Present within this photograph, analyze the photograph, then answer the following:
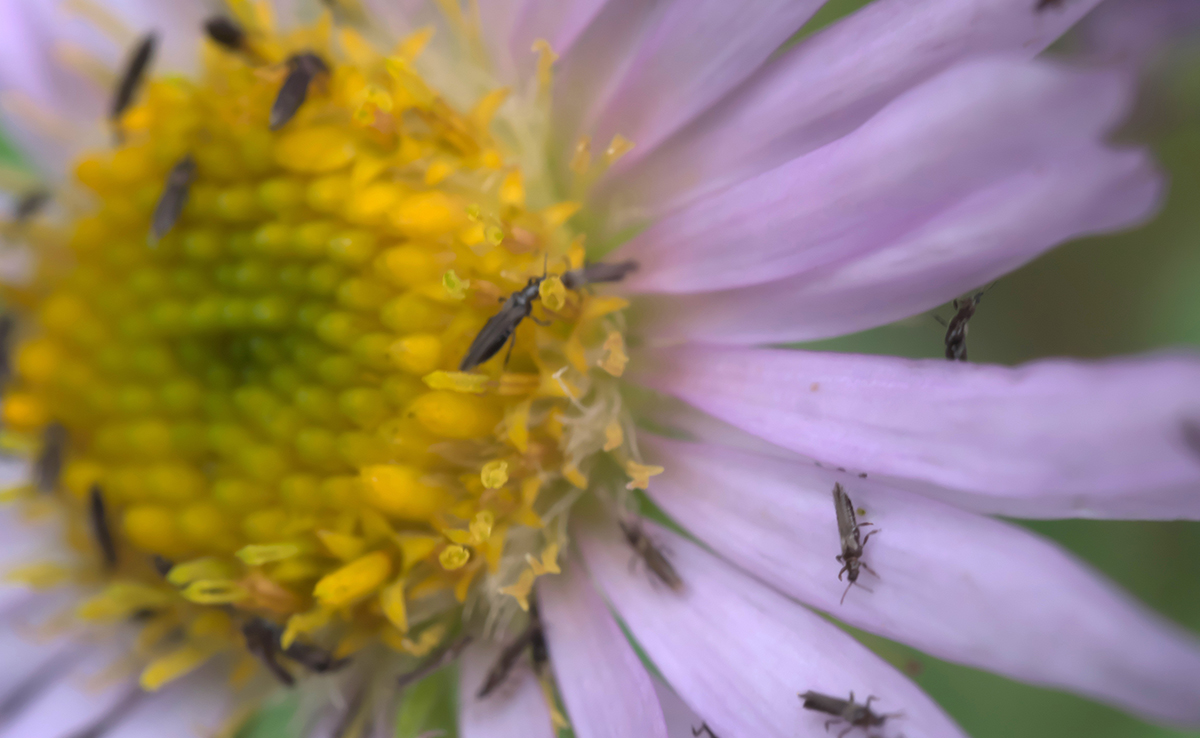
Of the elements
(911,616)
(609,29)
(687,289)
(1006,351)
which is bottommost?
(911,616)

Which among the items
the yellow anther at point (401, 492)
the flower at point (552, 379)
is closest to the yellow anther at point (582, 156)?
the flower at point (552, 379)

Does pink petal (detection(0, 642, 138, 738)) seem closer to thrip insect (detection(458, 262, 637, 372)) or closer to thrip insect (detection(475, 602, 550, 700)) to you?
thrip insect (detection(475, 602, 550, 700))

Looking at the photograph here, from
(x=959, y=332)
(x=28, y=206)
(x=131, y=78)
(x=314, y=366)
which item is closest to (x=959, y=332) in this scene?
(x=959, y=332)

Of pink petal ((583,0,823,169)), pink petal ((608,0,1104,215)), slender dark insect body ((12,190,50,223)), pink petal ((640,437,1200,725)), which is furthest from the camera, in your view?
slender dark insect body ((12,190,50,223))

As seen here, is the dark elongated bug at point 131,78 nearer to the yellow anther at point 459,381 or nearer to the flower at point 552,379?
the flower at point 552,379

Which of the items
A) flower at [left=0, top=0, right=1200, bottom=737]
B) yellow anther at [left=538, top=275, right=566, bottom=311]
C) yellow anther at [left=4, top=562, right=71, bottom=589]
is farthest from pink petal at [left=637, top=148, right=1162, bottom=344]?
yellow anther at [left=4, top=562, right=71, bottom=589]

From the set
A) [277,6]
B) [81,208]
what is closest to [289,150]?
[277,6]

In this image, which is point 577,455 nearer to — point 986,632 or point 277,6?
point 986,632
